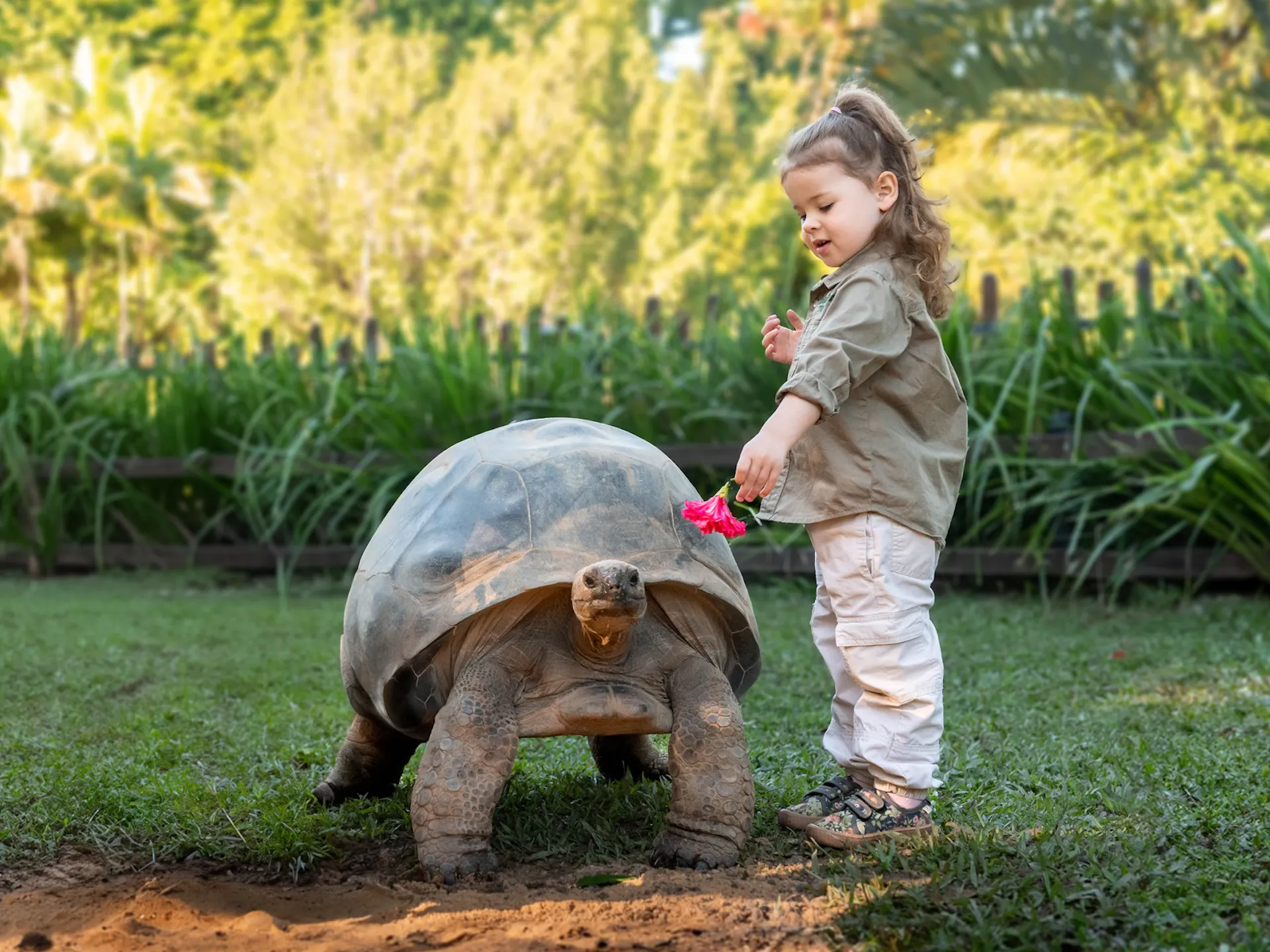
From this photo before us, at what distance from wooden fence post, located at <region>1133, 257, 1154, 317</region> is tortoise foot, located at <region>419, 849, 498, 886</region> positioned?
16.2ft

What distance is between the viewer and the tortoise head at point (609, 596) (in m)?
2.33

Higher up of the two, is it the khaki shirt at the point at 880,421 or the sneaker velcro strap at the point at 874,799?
the khaki shirt at the point at 880,421

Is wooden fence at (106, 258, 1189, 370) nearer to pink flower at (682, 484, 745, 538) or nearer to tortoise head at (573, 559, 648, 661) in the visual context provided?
pink flower at (682, 484, 745, 538)

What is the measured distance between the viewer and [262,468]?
7199mm

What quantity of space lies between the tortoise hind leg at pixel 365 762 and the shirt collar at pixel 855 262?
133 centimetres

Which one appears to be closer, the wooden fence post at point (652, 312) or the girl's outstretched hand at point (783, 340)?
Result: the girl's outstretched hand at point (783, 340)

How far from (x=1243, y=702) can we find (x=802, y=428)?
2.17 metres

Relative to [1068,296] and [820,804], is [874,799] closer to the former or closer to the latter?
[820,804]

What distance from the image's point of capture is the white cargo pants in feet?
8.36

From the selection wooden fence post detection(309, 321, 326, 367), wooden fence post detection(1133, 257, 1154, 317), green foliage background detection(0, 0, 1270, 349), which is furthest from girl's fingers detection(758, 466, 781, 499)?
green foliage background detection(0, 0, 1270, 349)

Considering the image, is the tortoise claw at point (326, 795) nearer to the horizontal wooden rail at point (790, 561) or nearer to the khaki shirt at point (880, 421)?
the khaki shirt at point (880, 421)

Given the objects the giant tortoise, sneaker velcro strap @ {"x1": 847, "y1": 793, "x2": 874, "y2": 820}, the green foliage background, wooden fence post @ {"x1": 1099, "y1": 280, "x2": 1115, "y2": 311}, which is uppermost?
the green foliage background

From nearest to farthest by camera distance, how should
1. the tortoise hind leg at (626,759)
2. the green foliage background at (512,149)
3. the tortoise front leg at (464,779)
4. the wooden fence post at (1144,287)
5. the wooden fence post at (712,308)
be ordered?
the tortoise front leg at (464,779), the tortoise hind leg at (626,759), the wooden fence post at (1144,287), the wooden fence post at (712,308), the green foliage background at (512,149)

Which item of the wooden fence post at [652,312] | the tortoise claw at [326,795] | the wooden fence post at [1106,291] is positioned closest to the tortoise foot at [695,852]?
the tortoise claw at [326,795]
